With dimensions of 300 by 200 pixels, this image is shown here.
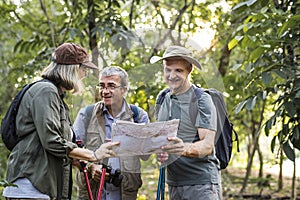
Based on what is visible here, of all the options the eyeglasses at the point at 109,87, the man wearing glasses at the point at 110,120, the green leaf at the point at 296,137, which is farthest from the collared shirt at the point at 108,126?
the green leaf at the point at 296,137

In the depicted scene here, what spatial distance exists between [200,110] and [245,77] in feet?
10.4

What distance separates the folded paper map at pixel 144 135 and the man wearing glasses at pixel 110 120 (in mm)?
365

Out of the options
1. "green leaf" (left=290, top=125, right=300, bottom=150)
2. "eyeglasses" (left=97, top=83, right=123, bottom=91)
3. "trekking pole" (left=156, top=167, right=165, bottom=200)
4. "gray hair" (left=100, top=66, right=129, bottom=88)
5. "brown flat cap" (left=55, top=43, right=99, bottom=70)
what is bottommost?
"trekking pole" (left=156, top=167, right=165, bottom=200)

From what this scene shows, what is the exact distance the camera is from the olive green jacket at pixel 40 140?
2.76 m

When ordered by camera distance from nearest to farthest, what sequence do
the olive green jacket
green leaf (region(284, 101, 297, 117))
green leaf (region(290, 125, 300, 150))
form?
the olive green jacket
green leaf (region(284, 101, 297, 117))
green leaf (region(290, 125, 300, 150))

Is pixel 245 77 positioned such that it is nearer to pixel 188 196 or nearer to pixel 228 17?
pixel 228 17

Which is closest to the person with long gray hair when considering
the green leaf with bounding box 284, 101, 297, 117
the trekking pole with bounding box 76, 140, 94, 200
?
the trekking pole with bounding box 76, 140, 94, 200

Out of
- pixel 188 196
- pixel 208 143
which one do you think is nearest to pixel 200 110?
pixel 208 143

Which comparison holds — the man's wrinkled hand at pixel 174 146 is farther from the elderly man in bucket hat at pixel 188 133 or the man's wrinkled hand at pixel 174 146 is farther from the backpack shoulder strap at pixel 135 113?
the backpack shoulder strap at pixel 135 113

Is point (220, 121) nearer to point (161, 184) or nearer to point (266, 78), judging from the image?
point (161, 184)

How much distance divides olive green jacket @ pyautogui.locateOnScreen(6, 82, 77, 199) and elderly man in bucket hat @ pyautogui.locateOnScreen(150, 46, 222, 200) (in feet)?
2.00

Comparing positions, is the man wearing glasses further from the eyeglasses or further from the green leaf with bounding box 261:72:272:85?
the green leaf with bounding box 261:72:272:85

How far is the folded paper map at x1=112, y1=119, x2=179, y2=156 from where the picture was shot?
2830 mm

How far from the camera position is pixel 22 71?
19.4ft
